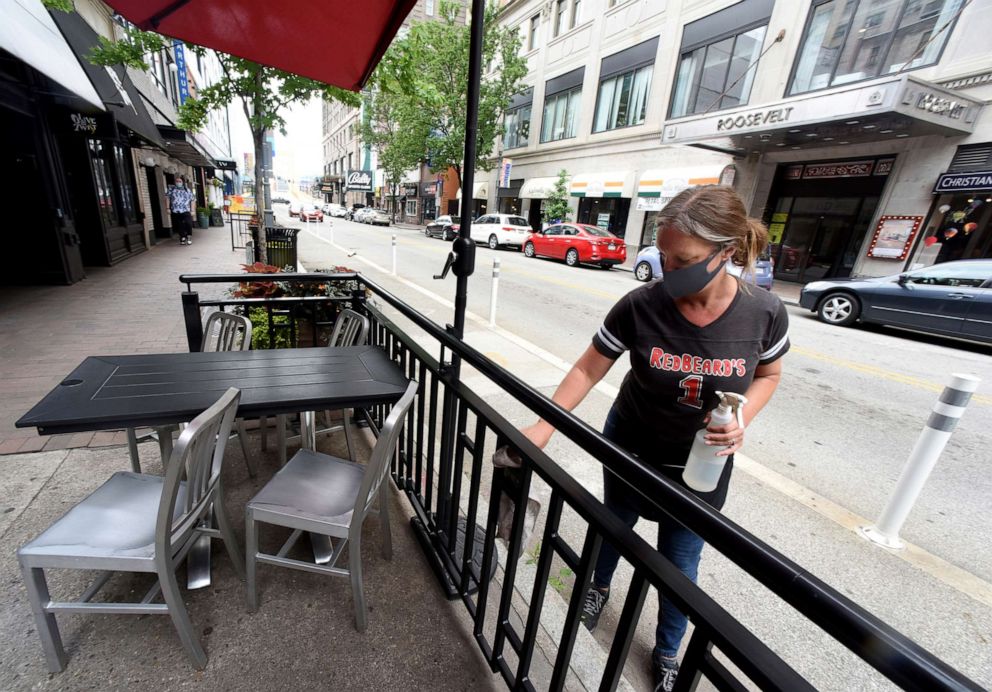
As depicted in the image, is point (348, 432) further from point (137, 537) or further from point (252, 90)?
point (252, 90)

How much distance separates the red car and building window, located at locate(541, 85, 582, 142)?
953 cm

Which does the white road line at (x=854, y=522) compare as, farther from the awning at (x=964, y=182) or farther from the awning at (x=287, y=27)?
the awning at (x=964, y=182)

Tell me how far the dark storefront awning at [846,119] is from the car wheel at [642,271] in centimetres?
444

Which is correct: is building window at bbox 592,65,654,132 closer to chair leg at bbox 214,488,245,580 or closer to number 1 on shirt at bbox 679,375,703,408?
number 1 on shirt at bbox 679,375,703,408

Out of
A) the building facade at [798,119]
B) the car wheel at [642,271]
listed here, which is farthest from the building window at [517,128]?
the car wheel at [642,271]

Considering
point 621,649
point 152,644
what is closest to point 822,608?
→ point 621,649

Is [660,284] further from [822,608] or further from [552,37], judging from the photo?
[552,37]

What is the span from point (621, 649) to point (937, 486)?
3.98m

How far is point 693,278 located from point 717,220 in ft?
0.68

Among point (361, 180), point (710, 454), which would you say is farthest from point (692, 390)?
point (361, 180)

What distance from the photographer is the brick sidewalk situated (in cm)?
323

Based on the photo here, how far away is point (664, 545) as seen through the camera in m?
1.81

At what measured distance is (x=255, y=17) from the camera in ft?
8.38

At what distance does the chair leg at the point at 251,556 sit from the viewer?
1776mm
